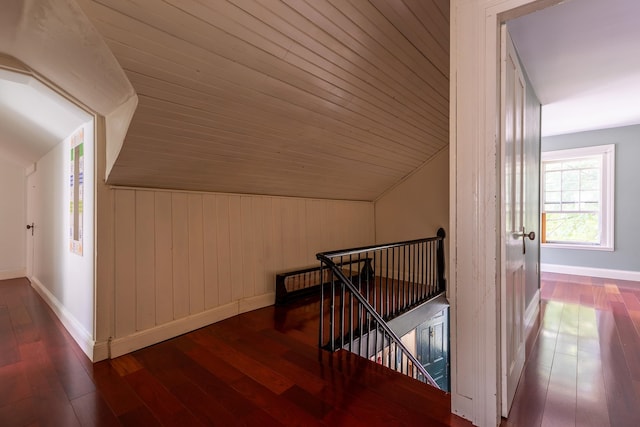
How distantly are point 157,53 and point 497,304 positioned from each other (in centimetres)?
201

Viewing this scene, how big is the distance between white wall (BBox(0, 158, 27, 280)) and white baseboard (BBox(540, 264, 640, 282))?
27.6ft

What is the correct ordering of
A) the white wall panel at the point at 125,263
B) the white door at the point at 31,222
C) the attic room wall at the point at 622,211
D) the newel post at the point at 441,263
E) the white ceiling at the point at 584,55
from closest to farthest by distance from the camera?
the white ceiling at the point at 584,55
the white wall panel at the point at 125,263
the newel post at the point at 441,263
the attic room wall at the point at 622,211
the white door at the point at 31,222

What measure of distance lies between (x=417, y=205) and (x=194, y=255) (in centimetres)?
312

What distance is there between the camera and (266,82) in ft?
5.98

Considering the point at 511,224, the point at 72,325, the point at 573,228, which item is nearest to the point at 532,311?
the point at 511,224

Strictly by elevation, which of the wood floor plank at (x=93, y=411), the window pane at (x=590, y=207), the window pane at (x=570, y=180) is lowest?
the wood floor plank at (x=93, y=411)

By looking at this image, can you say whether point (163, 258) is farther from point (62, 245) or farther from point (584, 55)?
point (584, 55)

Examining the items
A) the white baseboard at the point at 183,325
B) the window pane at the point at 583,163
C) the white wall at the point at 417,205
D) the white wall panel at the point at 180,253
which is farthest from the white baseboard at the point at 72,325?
the window pane at the point at 583,163

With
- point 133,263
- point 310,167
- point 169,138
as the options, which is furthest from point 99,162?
point 310,167

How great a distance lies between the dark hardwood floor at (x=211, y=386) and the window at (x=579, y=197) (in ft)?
14.4

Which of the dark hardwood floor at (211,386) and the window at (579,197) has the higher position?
the window at (579,197)

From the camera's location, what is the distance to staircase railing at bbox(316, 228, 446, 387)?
83.7 inches

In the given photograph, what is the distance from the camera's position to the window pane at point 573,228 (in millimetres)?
4285

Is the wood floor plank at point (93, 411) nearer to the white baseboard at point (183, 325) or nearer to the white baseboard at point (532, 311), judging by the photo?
the white baseboard at point (183, 325)
